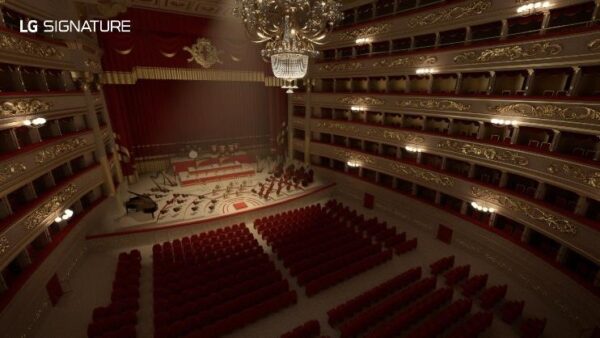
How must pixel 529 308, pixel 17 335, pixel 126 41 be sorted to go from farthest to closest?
pixel 126 41 → pixel 529 308 → pixel 17 335

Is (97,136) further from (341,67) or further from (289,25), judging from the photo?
(341,67)

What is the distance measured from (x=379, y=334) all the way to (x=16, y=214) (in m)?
10.2

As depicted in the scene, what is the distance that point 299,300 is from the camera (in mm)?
9344

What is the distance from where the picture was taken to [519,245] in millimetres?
10102

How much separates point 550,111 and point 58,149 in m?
15.9

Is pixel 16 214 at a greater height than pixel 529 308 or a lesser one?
greater

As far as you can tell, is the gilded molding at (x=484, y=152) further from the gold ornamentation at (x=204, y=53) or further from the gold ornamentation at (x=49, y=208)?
the gold ornamentation at (x=49, y=208)

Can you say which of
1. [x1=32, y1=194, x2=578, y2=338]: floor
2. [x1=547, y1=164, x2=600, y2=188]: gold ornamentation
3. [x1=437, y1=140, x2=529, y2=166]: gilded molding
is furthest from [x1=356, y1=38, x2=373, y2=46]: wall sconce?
[x1=32, y1=194, x2=578, y2=338]: floor

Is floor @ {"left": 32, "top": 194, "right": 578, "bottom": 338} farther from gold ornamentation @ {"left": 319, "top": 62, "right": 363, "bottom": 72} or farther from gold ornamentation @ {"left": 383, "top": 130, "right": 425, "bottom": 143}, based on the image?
gold ornamentation @ {"left": 319, "top": 62, "right": 363, "bottom": 72}

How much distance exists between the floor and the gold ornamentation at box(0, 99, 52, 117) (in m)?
5.87

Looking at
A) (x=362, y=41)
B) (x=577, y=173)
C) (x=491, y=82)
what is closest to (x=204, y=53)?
(x=362, y=41)

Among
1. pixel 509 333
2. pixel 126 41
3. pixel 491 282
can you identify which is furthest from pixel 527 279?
pixel 126 41

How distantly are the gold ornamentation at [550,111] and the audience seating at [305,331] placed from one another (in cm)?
929

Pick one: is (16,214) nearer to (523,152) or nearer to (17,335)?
(17,335)
